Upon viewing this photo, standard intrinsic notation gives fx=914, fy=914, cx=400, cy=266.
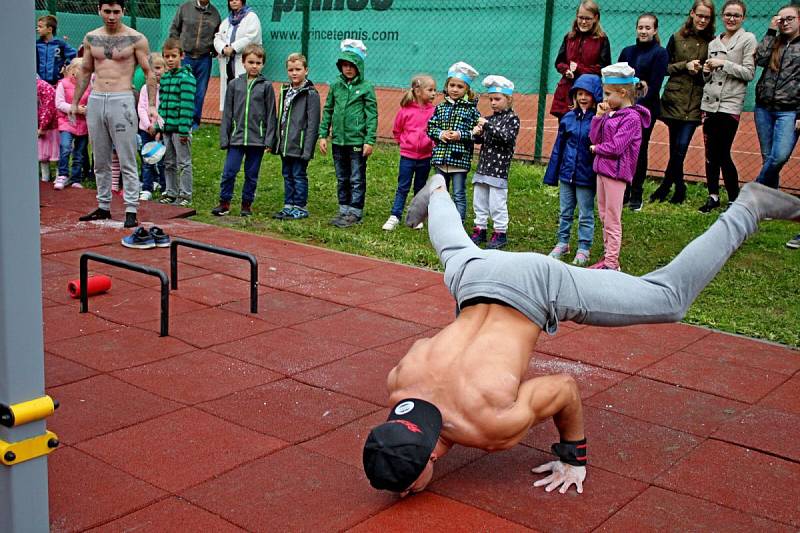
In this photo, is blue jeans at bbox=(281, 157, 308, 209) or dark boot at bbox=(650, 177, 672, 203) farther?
dark boot at bbox=(650, 177, 672, 203)

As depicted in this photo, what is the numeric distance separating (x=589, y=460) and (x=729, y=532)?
2.72 ft

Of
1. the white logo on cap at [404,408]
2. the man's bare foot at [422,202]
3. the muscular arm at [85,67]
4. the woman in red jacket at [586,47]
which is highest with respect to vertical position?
the woman in red jacket at [586,47]

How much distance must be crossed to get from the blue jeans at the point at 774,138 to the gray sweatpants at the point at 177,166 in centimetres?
652

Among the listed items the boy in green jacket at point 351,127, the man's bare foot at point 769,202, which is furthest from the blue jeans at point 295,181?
the man's bare foot at point 769,202

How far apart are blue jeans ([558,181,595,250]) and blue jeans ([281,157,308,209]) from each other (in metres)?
3.14

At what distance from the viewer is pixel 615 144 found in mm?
8219

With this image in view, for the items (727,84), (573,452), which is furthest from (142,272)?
(727,84)

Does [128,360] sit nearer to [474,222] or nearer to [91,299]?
[91,299]

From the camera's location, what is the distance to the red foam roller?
6.86m

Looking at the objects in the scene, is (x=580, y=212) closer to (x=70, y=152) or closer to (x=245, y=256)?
(x=245, y=256)

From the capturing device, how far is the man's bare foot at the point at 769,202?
4824 mm

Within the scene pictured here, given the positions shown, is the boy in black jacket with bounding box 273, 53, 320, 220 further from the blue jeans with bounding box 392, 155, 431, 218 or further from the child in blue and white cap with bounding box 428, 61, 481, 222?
the child in blue and white cap with bounding box 428, 61, 481, 222

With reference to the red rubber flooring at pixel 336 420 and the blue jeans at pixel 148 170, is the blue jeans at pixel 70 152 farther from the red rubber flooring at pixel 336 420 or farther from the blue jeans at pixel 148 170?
the red rubber flooring at pixel 336 420

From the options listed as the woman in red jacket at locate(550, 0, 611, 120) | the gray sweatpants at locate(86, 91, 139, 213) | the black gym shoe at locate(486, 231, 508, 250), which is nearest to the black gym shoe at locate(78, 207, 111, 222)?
the gray sweatpants at locate(86, 91, 139, 213)
